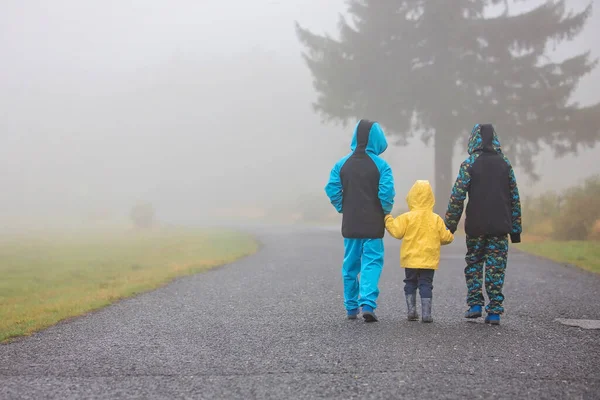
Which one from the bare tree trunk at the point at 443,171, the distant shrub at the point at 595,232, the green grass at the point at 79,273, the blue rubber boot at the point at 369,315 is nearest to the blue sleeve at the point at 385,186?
the blue rubber boot at the point at 369,315

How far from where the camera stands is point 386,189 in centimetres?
553

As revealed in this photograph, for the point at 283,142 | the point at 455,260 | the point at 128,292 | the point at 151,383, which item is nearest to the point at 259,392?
the point at 151,383

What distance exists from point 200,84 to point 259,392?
129711mm

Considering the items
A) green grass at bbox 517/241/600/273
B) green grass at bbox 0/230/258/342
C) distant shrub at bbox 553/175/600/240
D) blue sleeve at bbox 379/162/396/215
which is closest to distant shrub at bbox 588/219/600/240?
distant shrub at bbox 553/175/600/240

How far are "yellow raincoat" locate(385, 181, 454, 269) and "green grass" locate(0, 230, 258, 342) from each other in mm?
3912

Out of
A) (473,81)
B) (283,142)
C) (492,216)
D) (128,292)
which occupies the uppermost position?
(283,142)

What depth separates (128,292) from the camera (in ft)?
27.1

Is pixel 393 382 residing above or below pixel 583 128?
below

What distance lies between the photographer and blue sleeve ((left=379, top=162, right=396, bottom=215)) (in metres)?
5.54

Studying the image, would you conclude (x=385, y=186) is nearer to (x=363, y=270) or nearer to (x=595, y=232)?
(x=363, y=270)

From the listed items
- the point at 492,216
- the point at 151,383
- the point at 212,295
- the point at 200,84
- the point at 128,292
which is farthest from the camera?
the point at 200,84

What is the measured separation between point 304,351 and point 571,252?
32.9 ft

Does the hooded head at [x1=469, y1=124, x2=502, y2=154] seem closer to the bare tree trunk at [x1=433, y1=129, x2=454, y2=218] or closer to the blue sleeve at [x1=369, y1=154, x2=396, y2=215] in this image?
the blue sleeve at [x1=369, y1=154, x2=396, y2=215]

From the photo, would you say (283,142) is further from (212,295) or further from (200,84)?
(212,295)
